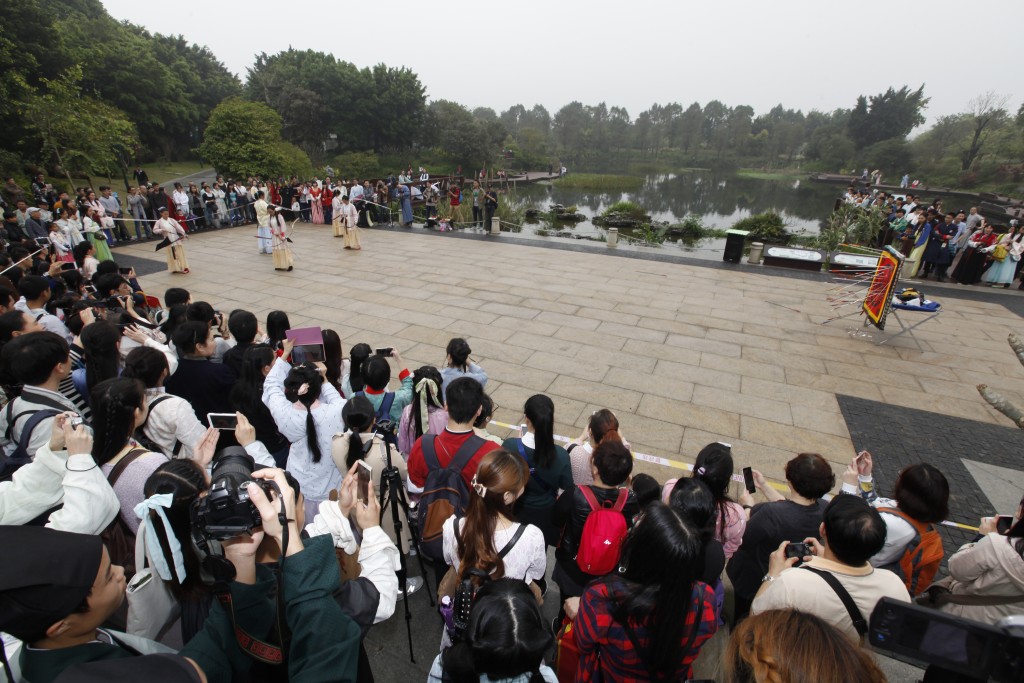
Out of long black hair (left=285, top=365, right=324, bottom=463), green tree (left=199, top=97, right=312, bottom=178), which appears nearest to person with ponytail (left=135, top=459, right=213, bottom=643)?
long black hair (left=285, top=365, right=324, bottom=463)

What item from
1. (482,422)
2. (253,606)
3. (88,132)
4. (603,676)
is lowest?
(603,676)

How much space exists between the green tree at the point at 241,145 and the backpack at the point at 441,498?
24485mm

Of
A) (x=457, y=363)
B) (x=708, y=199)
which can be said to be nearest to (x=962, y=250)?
(x=457, y=363)

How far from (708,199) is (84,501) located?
34.8 m

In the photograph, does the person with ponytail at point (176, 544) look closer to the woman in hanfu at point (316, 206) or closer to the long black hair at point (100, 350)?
the long black hair at point (100, 350)

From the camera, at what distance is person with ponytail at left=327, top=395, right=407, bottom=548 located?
7.87 feet

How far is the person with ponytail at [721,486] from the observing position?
7.45 ft

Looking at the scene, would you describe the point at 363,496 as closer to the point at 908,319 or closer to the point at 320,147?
the point at 908,319

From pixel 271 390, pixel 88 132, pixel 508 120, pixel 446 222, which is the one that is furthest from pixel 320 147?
pixel 508 120

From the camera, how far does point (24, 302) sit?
4.55 meters

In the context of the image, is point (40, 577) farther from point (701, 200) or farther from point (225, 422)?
point (701, 200)

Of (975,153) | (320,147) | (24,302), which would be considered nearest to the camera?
(24,302)

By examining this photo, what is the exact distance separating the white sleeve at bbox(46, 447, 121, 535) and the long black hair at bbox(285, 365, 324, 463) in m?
0.91

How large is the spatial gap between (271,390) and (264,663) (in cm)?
185
